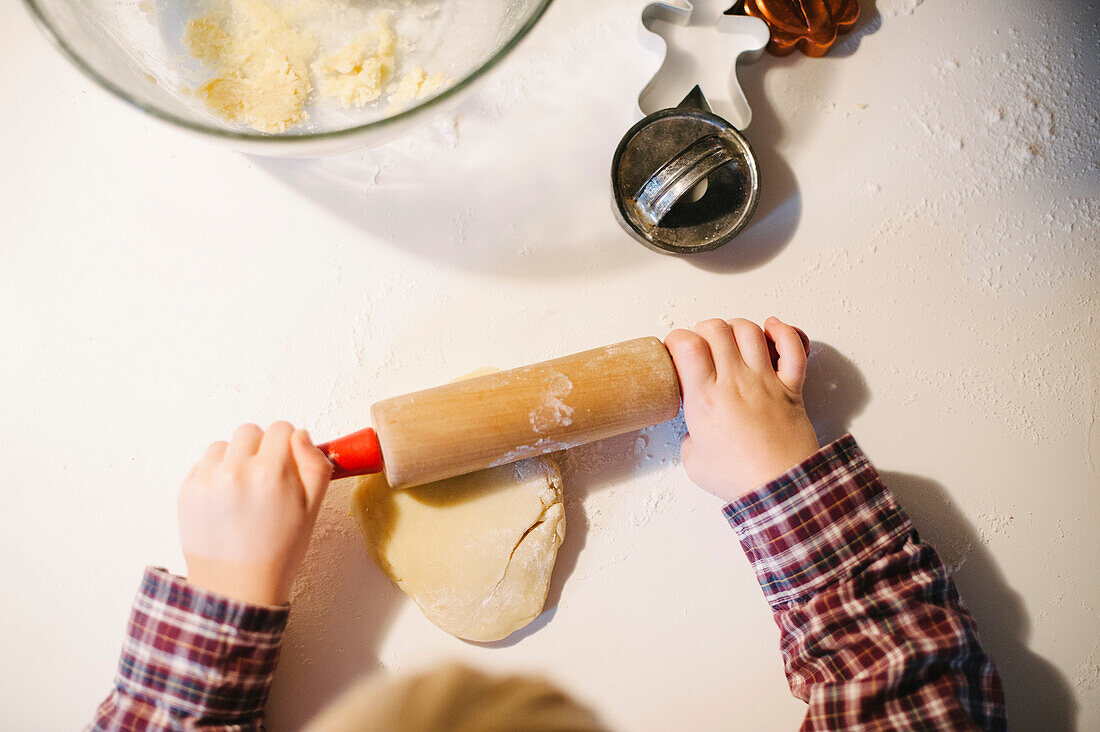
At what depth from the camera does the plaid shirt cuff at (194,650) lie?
81 cm

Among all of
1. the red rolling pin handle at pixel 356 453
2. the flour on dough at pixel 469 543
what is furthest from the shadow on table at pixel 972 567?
the red rolling pin handle at pixel 356 453

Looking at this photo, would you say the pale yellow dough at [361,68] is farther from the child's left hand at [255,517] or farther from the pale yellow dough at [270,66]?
the child's left hand at [255,517]

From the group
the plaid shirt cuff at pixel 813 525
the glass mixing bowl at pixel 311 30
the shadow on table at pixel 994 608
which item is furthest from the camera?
the shadow on table at pixel 994 608

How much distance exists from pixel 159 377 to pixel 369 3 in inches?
24.2

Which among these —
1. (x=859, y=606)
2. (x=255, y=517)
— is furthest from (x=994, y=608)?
(x=255, y=517)

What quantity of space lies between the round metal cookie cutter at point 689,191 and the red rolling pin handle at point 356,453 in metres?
0.49

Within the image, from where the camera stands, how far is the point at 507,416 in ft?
2.78

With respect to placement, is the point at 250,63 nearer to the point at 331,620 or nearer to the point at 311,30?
the point at 311,30

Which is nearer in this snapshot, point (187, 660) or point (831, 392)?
point (187, 660)

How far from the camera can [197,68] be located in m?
0.92

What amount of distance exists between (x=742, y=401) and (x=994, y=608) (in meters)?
0.53

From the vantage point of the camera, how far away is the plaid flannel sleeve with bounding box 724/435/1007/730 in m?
0.84


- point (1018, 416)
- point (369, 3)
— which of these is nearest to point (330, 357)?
point (369, 3)

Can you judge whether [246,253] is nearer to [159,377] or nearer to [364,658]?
[159,377]
